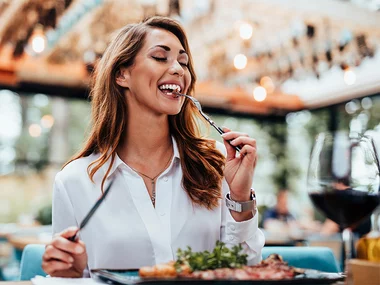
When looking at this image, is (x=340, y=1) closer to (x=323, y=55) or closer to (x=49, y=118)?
(x=323, y=55)

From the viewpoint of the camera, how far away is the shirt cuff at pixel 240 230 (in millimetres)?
1451

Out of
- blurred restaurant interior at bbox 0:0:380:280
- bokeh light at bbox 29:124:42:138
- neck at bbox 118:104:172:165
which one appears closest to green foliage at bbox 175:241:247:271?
neck at bbox 118:104:172:165

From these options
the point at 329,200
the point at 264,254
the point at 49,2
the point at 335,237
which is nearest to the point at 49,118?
the point at 49,2

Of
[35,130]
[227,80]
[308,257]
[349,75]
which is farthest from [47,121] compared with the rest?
[308,257]

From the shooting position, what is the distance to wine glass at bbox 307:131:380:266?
849mm

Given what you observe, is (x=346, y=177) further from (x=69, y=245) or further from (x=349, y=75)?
(x=349, y=75)

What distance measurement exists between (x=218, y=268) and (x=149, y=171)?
0.79 m

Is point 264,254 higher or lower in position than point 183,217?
lower

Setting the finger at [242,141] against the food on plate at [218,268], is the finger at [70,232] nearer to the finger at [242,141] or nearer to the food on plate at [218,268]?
the food on plate at [218,268]

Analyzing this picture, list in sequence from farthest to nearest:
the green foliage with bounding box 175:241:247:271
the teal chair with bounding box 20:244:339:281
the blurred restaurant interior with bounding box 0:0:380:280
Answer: the blurred restaurant interior with bounding box 0:0:380:280, the teal chair with bounding box 20:244:339:281, the green foliage with bounding box 175:241:247:271

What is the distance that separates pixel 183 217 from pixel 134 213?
16 centimetres

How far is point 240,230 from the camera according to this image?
1460mm

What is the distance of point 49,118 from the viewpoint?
29.6 feet

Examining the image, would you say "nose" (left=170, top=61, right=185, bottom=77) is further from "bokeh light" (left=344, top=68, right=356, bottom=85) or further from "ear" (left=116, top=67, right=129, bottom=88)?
"bokeh light" (left=344, top=68, right=356, bottom=85)
